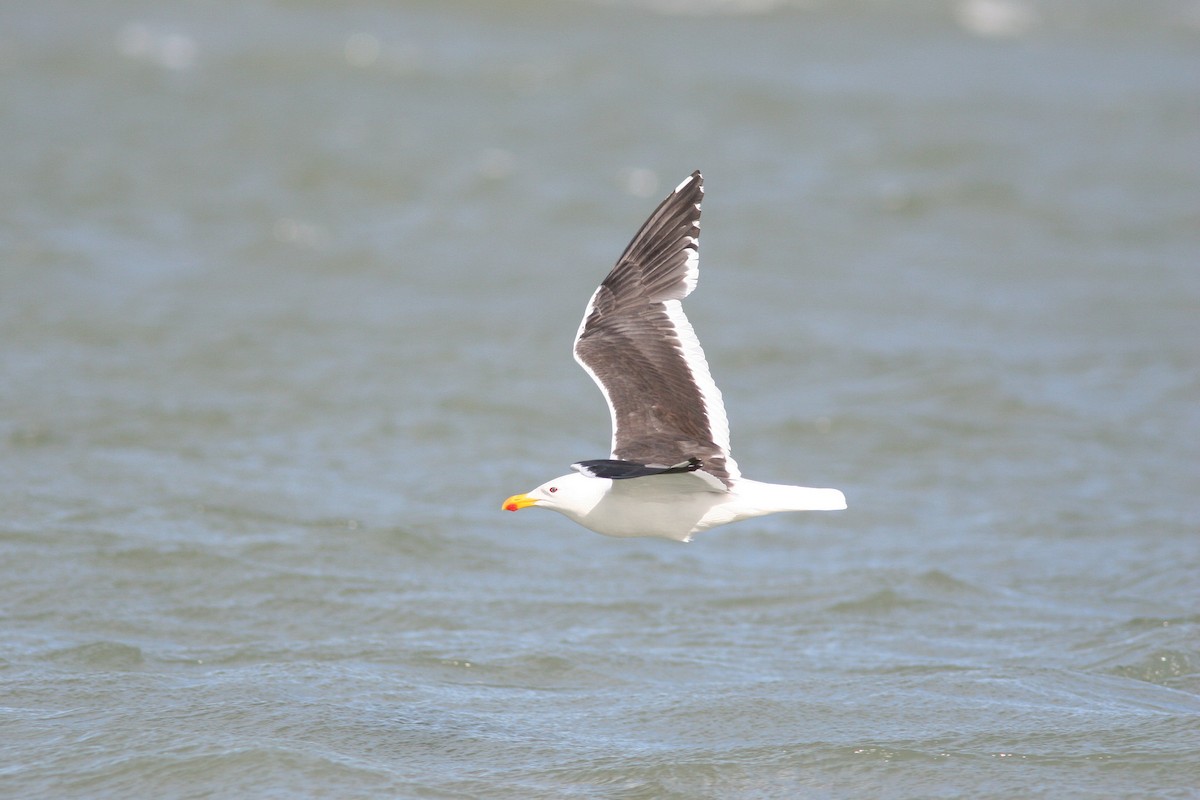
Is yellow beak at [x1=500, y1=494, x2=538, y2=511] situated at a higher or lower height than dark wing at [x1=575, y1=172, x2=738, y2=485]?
lower

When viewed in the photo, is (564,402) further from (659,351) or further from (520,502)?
(520,502)

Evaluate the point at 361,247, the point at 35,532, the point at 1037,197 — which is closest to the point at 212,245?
the point at 361,247

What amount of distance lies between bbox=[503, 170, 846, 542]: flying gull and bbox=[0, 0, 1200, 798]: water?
1.19 m

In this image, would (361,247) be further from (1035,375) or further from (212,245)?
(1035,375)

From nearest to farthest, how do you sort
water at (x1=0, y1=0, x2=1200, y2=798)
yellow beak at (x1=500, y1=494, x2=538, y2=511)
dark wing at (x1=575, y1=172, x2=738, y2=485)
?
yellow beak at (x1=500, y1=494, x2=538, y2=511) < dark wing at (x1=575, y1=172, x2=738, y2=485) < water at (x1=0, y1=0, x2=1200, y2=798)

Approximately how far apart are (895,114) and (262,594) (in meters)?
13.6

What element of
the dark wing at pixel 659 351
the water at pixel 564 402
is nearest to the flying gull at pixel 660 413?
the dark wing at pixel 659 351

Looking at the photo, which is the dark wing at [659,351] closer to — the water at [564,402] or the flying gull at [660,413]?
the flying gull at [660,413]

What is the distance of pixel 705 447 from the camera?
6.81m

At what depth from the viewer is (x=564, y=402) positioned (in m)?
13.0

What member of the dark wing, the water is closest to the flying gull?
the dark wing

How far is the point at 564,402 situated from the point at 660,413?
6073 millimetres

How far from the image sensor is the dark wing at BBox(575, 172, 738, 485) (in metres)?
6.85

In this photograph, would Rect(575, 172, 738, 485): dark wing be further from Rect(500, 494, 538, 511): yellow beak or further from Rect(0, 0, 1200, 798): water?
Rect(0, 0, 1200, 798): water
